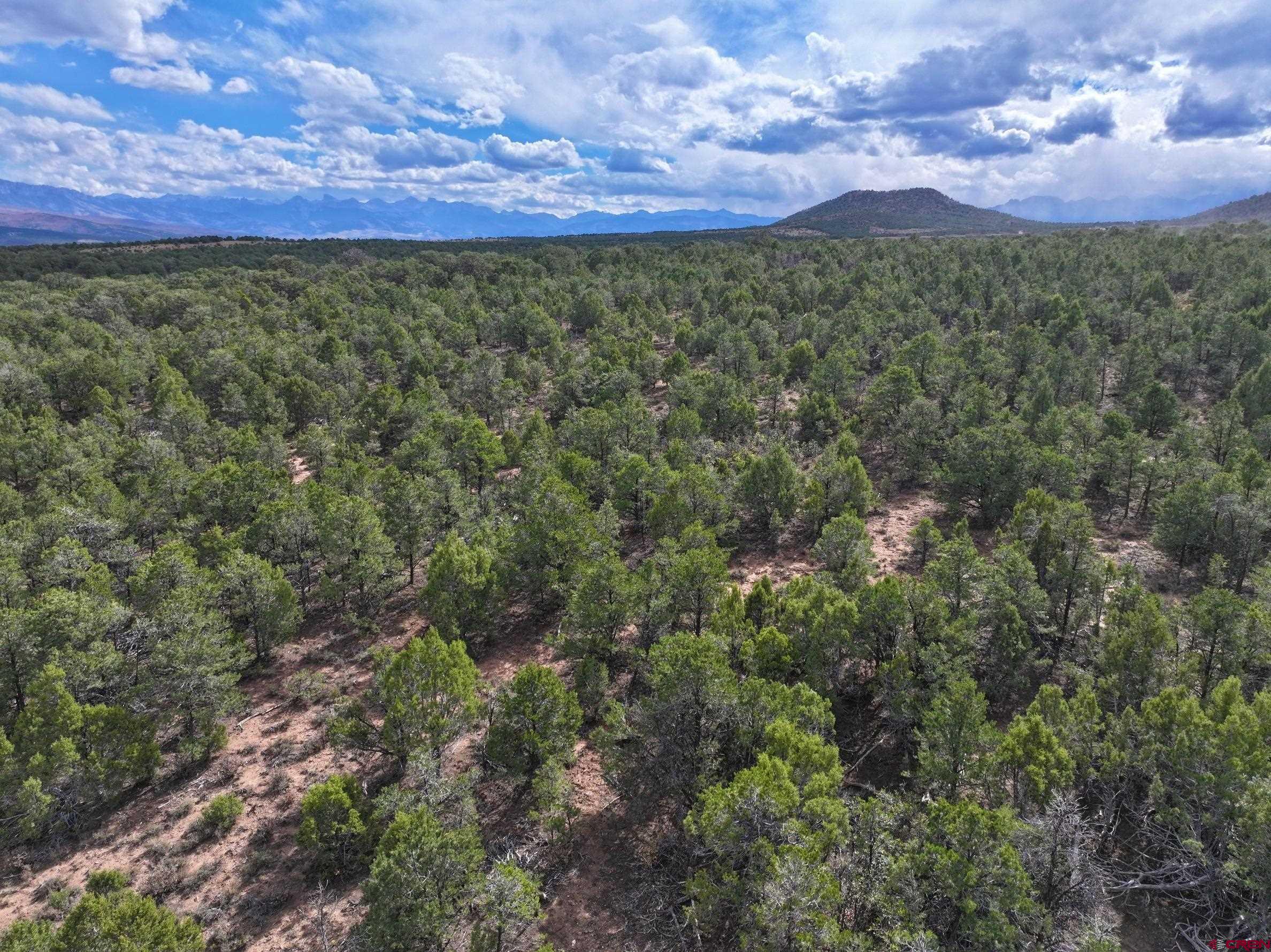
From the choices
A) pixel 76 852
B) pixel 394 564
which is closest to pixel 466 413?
pixel 394 564

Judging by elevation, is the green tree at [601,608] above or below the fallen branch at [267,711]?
above

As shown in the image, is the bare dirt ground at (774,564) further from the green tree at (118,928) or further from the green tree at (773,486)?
the green tree at (118,928)

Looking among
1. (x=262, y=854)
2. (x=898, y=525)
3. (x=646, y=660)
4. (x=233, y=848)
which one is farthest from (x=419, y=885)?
(x=898, y=525)

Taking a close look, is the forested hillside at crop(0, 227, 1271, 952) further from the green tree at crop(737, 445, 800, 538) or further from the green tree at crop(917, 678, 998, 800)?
the green tree at crop(737, 445, 800, 538)

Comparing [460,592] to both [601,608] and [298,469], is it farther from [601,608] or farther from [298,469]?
[298,469]

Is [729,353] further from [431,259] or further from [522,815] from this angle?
[431,259]

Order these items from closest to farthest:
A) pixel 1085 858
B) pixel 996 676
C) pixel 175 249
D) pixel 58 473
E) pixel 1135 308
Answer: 1. pixel 1085 858
2. pixel 996 676
3. pixel 58 473
4. pixel 1135 308
5. pixel 175 249

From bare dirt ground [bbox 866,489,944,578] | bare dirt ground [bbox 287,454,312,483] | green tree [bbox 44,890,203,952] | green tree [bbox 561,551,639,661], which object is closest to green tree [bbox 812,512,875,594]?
bare dirt ground [bbox 866,489,944,578]

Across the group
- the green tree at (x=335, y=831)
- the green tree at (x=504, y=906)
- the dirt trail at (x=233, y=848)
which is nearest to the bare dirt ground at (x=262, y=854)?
the dirt trail at (x=233, y=848)
